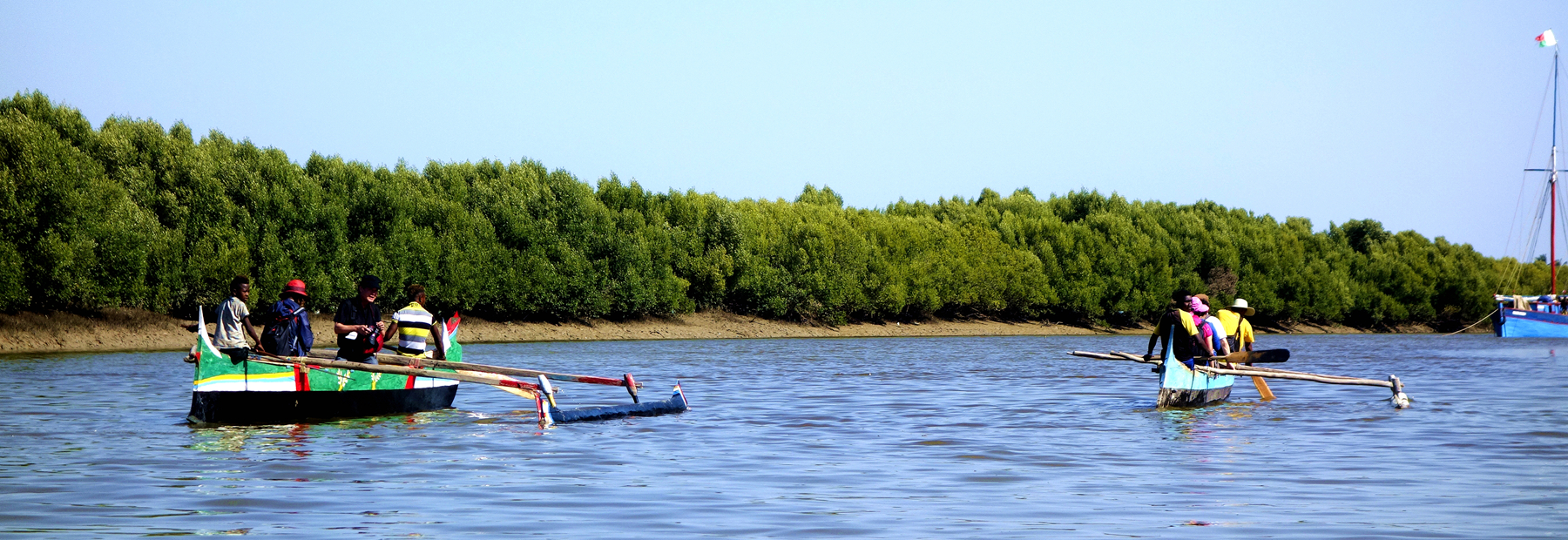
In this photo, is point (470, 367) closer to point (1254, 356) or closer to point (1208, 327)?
point (1208, 327)

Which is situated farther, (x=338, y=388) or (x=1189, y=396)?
(x=1189, y=396)

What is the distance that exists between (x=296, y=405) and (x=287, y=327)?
3.74 feet

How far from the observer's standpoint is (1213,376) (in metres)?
24.0

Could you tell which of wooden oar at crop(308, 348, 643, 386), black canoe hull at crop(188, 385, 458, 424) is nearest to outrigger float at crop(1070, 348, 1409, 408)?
wooden oar at crop(308, 348, 643, 386)

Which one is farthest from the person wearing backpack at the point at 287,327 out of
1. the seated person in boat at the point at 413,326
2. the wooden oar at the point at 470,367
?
the seated person in boat at the point at 413,326

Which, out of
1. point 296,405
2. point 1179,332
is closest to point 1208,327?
point 1179,332

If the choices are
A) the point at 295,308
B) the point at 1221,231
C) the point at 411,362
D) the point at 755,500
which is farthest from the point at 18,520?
the point at 1221,231

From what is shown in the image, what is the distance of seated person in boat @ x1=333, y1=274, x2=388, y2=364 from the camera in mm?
20094

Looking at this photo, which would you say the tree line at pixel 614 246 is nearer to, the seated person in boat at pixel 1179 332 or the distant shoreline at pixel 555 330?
the distant shoreline at pixel 555 330

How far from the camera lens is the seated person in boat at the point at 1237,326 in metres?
25.5

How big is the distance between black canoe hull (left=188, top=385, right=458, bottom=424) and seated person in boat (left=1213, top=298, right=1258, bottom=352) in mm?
14269

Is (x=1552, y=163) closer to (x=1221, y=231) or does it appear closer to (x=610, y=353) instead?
(x=1221, y=231)

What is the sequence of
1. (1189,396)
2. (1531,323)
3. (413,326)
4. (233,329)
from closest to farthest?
(233,329)
(413,326)
(1189,396)
(1531,323)

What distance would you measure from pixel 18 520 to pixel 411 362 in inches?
435
